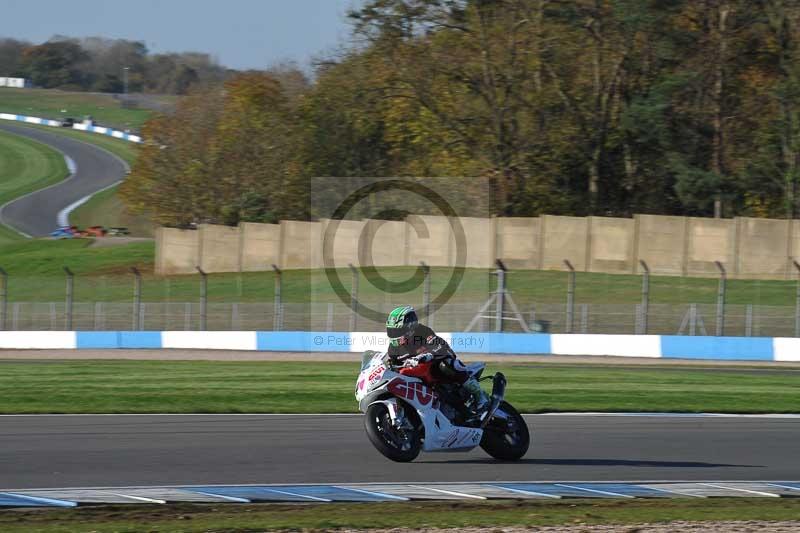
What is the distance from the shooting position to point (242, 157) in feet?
182

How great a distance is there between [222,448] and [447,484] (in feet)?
9.66

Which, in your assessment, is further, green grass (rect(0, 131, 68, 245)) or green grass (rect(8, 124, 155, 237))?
green grass (rect(0, 131, 68, 245))

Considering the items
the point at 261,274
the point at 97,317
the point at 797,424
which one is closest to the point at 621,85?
the point at 261,274

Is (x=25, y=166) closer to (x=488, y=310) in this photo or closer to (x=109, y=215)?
(x=109, y=215)

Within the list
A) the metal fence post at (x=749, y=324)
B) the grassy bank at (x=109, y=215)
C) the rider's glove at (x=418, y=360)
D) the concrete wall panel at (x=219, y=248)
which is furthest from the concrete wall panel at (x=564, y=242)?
the rider's glove at (x=418, y=360)

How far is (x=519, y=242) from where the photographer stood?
4269cm

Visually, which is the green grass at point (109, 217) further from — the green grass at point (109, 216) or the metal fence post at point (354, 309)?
the metal fence post at point (354, 309)

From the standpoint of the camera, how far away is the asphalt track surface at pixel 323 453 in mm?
10875

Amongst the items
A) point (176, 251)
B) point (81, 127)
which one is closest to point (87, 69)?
point (81, 127)

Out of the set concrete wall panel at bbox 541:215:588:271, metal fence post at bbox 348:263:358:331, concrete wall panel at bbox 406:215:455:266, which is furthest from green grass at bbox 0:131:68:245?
metal fence post at bbox 348:263:358:331

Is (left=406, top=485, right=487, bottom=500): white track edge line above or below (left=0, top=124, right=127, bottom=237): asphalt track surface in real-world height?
below

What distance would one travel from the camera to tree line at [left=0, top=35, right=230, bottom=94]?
568 ft

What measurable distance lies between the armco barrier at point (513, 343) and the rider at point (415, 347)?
56.2 feet

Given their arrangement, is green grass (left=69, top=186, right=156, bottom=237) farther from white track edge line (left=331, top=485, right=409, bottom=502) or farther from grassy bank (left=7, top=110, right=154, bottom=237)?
white track edge line (left=331, top=485, right=409, bottom=502)
